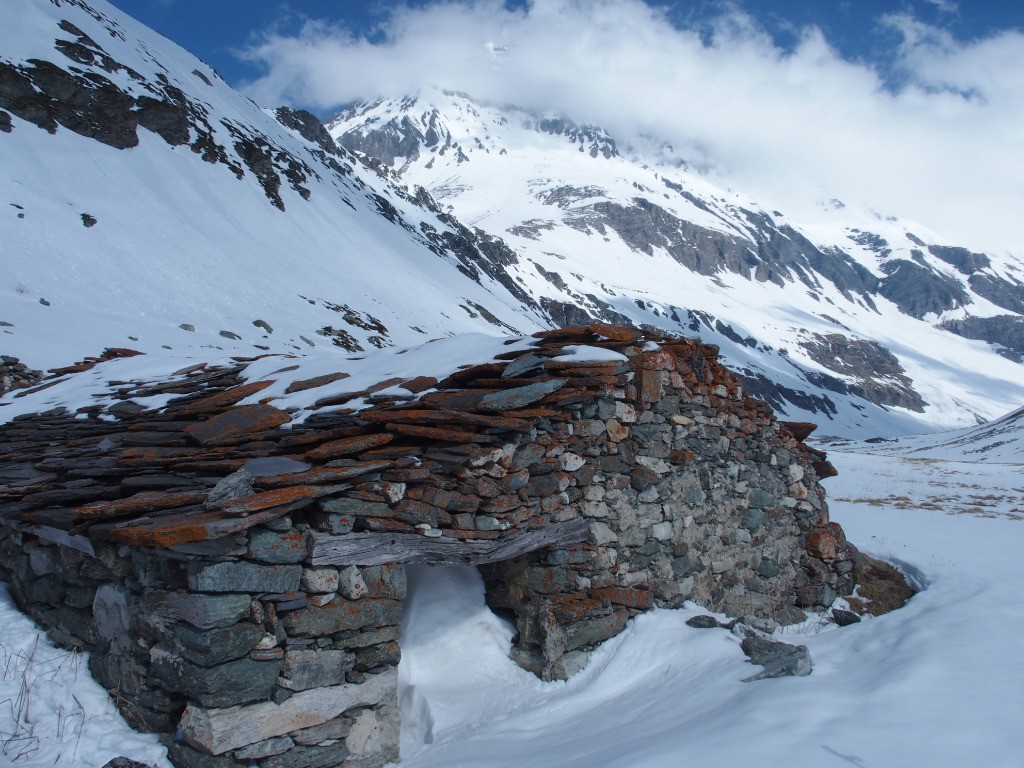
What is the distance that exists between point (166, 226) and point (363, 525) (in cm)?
3039

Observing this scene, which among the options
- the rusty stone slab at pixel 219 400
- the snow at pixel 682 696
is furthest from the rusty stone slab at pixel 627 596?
the rusty stone slab at pixel 219 400

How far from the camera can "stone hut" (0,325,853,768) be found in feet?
15.3

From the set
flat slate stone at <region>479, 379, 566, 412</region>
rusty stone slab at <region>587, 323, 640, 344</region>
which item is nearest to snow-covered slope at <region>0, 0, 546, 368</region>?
flat slate stone at <region>479, 379, 566, 412</region>

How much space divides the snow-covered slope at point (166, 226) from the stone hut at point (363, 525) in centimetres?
1129

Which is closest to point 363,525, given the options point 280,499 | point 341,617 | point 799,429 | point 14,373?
point 341,617

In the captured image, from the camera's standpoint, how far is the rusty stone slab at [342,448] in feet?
17.8

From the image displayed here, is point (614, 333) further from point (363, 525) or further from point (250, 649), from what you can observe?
point (250, 649)

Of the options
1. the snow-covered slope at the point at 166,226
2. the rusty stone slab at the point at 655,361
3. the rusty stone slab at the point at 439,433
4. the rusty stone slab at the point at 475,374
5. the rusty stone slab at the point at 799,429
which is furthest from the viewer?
the snow-covered slope at the point at 166,226

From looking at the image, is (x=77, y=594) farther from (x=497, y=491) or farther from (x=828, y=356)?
(x=828, y=356)

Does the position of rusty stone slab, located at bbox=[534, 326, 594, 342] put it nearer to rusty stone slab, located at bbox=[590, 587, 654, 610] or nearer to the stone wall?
rusty stone slab, located at bbox=[590, 587, 654, 610]

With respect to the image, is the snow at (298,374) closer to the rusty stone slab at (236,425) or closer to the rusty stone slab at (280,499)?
the rusty stone slab at (236,425)

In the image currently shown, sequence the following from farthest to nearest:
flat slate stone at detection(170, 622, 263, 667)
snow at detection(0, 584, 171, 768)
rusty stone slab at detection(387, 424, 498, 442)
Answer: rusty stone slab at detection(387, 424, 498, 442) → snow at detection(0, 584, 171, 768) → flat slate stone at detection(170, 622, 263, 667)

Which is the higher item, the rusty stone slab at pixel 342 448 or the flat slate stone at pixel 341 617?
the rusty stone slab at pixel 342 448

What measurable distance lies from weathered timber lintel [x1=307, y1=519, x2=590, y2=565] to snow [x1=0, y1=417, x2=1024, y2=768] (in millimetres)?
1093
